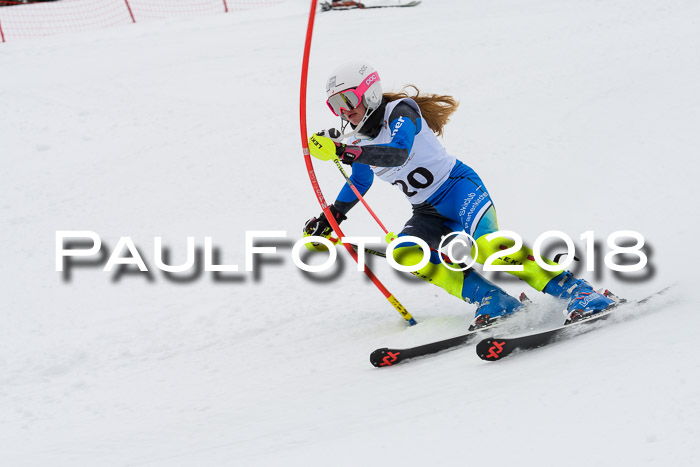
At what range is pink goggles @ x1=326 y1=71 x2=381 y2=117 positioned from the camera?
149 inches

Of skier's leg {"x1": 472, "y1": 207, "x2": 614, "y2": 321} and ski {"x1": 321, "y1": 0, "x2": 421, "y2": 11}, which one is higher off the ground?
ski {"x1": 321, "y1": 0, "x2": 421, "y2": 11}

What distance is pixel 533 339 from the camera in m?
3.30

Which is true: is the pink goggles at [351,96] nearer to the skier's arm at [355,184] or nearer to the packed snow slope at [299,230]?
the skier's arm at [355,184]

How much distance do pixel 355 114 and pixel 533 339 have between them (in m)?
1.62

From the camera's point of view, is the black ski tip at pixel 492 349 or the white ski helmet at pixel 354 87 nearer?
the black ski tip at pixel 492 349

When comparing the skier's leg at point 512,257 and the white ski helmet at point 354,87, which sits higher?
the white ski helmet at point 354,87

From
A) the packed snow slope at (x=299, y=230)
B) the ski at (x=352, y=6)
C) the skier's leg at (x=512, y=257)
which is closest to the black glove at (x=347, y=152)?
the skier's leg at (x=512, y=257)

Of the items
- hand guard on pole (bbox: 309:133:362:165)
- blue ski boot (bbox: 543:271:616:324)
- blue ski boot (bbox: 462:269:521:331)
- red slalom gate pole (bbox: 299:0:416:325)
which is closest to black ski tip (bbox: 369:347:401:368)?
blue ski boot (bbox: 462:269:521:331)

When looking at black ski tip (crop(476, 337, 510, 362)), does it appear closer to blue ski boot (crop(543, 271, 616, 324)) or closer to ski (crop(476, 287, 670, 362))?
ski (crop(476, 287, 670, 362))

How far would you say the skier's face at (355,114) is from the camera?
3881mm

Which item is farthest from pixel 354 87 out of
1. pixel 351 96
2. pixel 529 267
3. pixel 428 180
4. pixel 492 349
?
pixel 492 349

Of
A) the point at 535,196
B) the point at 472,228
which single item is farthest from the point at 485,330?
the point at 535,196

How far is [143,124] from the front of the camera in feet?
29.9

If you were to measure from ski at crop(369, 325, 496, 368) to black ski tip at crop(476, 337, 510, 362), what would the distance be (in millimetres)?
556
